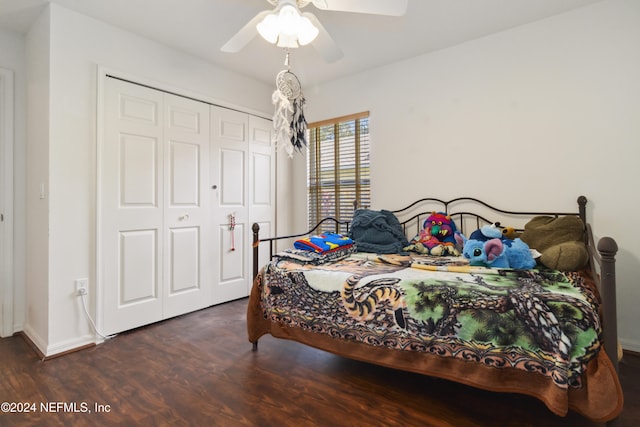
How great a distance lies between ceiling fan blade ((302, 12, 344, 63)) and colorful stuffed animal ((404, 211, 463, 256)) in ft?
4.71

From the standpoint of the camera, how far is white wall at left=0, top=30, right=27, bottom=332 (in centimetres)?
232

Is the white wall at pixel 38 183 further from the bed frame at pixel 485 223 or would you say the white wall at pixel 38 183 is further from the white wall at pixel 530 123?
the white wall at pixel 530 123

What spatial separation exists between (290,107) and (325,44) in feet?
1.40

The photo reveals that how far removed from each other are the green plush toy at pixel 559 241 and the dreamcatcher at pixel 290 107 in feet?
5.25

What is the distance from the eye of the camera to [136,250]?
2.41 metres

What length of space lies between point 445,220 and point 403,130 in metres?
0.92

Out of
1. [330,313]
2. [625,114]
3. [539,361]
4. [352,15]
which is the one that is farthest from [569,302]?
[352,15]

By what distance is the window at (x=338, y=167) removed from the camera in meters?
3.11

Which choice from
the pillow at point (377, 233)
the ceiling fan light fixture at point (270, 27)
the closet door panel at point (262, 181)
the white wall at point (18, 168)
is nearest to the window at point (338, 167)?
the closet door panel at point (262, 181)

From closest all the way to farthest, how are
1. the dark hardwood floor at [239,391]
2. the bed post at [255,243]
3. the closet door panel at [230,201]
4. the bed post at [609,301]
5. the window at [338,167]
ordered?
the bed post at [609,301] < the dark hardwood floor at [239,391] < the bed post at [255,243] < the closet door panel at [230,201] < the window at [338,167]

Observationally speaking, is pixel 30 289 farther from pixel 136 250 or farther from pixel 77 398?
pixel 77 398

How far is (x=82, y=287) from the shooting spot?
6.98 ft

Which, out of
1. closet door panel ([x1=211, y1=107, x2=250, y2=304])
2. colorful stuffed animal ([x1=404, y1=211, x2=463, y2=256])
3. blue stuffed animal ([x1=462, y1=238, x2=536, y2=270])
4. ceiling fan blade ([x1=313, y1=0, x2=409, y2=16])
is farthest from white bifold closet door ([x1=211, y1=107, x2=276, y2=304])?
blue stuffed animal ([x1=462, y1=238, x2=536, y2=270])

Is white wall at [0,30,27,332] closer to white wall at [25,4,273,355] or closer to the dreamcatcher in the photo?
white wall at [25,4,273,355]
